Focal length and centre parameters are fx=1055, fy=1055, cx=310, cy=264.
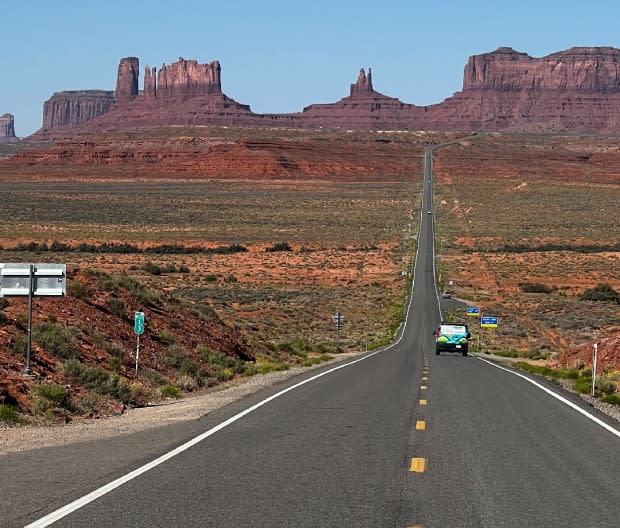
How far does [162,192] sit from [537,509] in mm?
139355

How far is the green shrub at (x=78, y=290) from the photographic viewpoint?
2575 cm

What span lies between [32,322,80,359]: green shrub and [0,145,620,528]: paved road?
177 inches

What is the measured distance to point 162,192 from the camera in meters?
146

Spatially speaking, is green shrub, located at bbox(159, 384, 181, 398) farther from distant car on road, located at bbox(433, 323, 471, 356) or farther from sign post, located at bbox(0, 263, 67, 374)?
distant car on road, located at bbox(433, 323, 471, 356)

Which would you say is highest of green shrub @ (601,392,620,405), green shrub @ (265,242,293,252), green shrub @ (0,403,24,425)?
green shrub @ (265,242,293,252)

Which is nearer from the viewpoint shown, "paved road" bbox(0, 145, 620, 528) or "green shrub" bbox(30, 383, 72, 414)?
"paved road" bbox(0, 145, 620, 528)

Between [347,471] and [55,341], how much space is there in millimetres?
10838

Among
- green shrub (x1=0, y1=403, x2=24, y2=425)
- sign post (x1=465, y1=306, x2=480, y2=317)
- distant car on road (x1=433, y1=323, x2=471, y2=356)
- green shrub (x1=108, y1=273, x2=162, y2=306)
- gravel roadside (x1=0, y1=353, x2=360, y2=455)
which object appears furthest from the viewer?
sign post (x1=465, y1=306, x2=480, y2=317)

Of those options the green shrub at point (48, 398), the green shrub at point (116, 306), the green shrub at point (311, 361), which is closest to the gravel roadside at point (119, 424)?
the green shrub at point (48, 398)

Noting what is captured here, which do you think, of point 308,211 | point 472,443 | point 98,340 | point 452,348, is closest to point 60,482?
point 472,443

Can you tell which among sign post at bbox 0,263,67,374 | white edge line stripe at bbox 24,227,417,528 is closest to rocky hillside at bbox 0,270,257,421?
sign post at bbox 0,263,67,374

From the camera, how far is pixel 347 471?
1100 cm

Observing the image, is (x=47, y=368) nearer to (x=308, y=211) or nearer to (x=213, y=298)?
(x=213, y=298)

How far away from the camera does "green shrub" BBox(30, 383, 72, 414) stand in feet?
52.7
